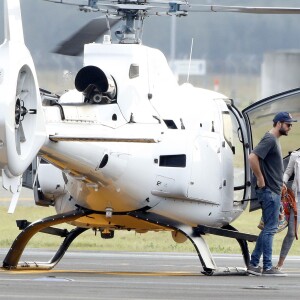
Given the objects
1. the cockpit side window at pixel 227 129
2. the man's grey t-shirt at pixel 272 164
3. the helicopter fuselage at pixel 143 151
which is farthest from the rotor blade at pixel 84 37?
the man's grey t-shirt at pixel 272 164

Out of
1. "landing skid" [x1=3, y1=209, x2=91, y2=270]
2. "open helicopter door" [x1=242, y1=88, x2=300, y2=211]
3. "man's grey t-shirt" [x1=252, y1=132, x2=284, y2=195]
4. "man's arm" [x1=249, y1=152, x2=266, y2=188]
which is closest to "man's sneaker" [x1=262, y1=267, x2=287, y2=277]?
"man's grey t-shirt" [x1=252, y1=132, x2=284, y2=195]

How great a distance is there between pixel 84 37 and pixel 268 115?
306 centimetres

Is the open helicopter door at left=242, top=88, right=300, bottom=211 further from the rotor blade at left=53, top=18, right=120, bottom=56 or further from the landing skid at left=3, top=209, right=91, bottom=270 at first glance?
the landing skid at left=3, top=209, right=91, bottom=270

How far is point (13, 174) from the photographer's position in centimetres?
1633

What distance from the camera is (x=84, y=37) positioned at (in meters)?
20.2

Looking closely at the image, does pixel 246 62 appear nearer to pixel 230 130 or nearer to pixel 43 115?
pixel 230 130

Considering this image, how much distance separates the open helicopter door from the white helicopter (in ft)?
0.08

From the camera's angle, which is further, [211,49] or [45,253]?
[211,49]

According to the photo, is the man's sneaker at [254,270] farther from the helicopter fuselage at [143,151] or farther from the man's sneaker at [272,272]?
the helicopter fuselage at [143,151]

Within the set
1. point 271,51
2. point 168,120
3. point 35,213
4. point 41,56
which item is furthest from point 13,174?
point 271,51

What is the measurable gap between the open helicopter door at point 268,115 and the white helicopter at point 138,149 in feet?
0.08

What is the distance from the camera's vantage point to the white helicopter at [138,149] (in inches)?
718

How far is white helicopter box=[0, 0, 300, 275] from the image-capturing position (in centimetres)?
1823

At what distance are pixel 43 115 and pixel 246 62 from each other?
39745mm
